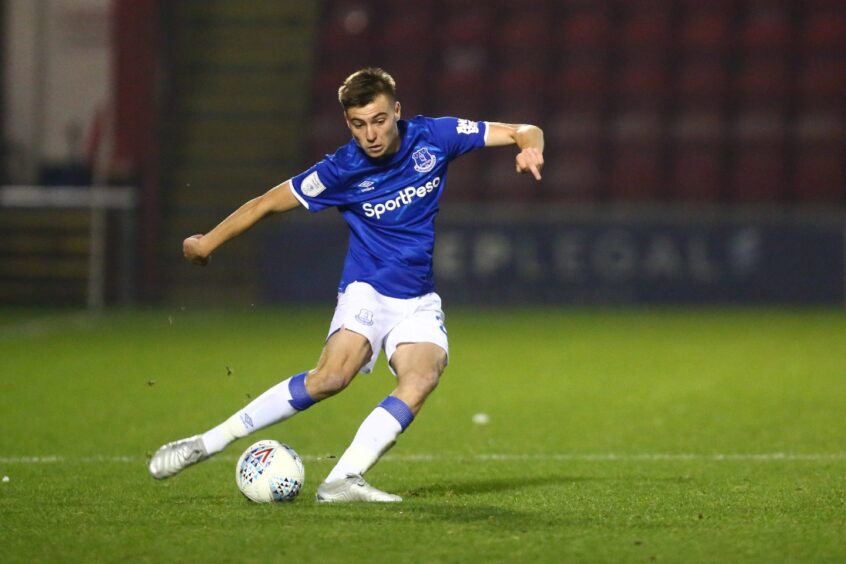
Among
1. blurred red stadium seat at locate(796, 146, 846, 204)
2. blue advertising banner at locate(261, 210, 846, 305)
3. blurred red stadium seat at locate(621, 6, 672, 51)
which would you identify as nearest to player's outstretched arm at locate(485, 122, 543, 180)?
blue advertising banner at locate(261, 210, 846, 305)

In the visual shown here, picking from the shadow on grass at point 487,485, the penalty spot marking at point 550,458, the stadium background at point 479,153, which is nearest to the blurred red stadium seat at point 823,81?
the stadium background at point 479,153

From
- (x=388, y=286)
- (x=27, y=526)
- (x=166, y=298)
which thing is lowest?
(x=166, y=298)

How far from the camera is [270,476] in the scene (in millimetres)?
4836

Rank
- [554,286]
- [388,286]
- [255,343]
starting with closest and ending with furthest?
1. [388,286]
2. [255,343]
3. [554,286]

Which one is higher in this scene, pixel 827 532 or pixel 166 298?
pixel 827 532

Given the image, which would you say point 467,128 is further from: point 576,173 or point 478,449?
point 576,173

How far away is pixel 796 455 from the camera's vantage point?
6086mm

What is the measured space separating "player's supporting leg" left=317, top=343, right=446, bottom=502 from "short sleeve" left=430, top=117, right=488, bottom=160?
32.2 inches

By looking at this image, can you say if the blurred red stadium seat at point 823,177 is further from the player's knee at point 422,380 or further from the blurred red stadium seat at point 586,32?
the player's knee at point 422,380

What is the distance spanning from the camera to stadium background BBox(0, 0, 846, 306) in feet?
50.9

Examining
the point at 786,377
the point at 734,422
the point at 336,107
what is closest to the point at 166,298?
the point at 336,107

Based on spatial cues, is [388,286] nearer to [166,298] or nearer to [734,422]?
[734,422]

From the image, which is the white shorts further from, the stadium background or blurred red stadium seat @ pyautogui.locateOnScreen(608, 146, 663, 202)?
blurred red stadium seat @ pyautogui.locateOnScreen(608, 146, 663, 202)

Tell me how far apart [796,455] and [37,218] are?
11.7 metres
